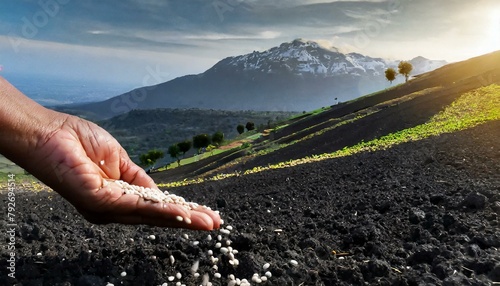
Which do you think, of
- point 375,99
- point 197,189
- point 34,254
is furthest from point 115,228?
point 375,99

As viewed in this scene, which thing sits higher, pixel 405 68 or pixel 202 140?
pixel 405 68

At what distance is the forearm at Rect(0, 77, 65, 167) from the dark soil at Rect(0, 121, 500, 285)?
1214 millimetres

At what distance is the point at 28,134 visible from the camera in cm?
470

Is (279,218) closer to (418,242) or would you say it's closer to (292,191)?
(418,242)

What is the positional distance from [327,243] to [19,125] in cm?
377

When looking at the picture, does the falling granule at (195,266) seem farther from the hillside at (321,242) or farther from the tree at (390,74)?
the tree at (390,74)

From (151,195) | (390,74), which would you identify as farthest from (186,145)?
(151,195)

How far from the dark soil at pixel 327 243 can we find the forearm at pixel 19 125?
1214mm

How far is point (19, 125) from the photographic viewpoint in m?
4.62

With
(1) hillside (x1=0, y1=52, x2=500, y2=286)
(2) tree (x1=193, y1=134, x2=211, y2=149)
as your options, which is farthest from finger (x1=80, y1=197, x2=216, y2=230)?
(2) tree (x1=193, y1=134, x2=211, y2=149)

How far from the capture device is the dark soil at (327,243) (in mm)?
4531

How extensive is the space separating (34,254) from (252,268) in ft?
8.45

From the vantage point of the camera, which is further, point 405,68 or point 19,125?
point 405,68

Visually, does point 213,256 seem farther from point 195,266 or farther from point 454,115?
point 454,115
